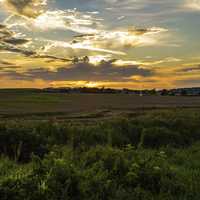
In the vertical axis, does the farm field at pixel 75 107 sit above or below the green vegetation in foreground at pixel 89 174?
below

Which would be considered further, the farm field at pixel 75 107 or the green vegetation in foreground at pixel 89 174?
the farm field at pixel 75 107

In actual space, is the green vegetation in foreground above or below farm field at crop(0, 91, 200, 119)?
above

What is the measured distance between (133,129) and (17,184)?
12.3 metres

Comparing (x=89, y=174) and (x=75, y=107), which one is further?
(x=75, y=107)

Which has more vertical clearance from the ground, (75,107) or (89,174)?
(89,174)

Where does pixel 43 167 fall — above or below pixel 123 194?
above

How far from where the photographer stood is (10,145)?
1318 centimetres

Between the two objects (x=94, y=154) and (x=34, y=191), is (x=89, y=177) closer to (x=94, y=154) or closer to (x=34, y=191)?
(x=34, y=191)

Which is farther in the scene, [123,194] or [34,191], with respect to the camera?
[123,194]

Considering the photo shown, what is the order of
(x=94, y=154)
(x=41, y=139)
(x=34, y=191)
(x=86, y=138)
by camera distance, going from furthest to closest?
(x=86, y=138), (x=41, y=139), (x=94, y=154), (x=34, y=191)

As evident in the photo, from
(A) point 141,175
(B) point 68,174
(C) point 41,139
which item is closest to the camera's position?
(B) point 68,174

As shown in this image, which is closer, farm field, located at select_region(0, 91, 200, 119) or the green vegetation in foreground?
the green vegetation in foreground

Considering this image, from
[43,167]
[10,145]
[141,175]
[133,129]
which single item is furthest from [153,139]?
[43,167]

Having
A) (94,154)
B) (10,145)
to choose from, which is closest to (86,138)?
(10,145)
